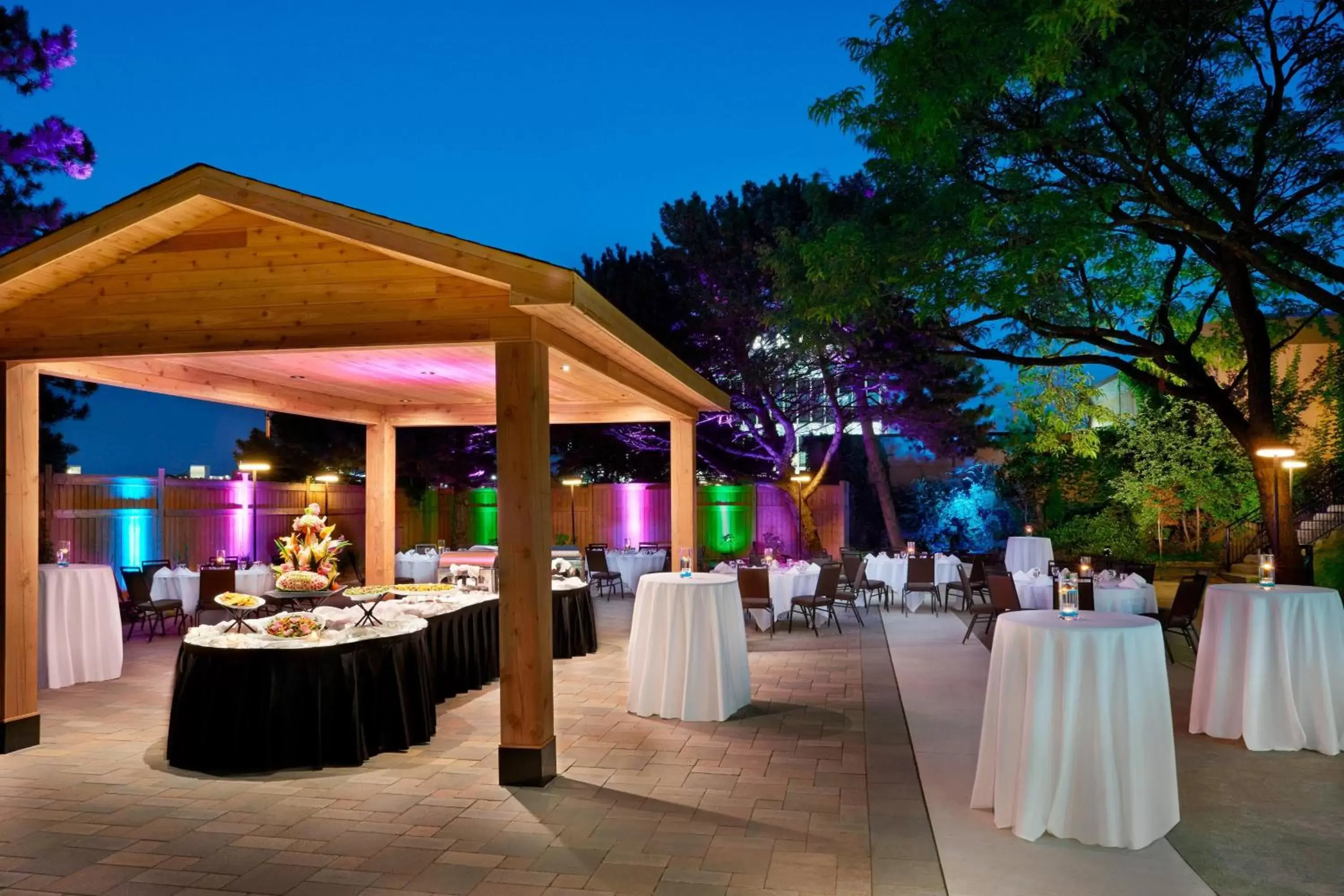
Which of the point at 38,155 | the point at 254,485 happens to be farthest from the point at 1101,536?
the point at 38,155

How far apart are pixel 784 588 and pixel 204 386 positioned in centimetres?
681

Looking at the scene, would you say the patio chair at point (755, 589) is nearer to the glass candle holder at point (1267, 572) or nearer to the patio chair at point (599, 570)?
the patio chair at point (599, 570)

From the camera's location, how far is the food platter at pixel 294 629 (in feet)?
18.7

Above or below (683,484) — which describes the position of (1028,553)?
below

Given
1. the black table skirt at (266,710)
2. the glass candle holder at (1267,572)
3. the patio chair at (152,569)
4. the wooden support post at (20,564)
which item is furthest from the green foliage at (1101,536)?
the wooden support post at (20,564)

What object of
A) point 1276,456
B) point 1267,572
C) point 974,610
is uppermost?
point 1276,456

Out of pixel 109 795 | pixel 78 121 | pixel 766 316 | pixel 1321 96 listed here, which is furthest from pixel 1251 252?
pixel 78 121

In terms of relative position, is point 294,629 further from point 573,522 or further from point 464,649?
point 573,522

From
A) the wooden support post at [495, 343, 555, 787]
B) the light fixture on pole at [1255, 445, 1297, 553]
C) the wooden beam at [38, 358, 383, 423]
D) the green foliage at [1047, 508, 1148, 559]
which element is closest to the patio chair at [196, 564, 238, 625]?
the wooden beam at [38, 358, 383, 423]

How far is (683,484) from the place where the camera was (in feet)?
34.1

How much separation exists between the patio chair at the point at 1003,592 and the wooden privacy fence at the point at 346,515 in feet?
21.2

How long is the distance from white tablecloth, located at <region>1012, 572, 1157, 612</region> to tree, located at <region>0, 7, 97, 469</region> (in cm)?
1256

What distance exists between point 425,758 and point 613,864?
2182 millimetres

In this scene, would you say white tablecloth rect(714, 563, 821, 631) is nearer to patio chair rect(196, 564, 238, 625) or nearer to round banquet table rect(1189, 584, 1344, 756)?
patio chair rect(196, 564, 238, 625)
